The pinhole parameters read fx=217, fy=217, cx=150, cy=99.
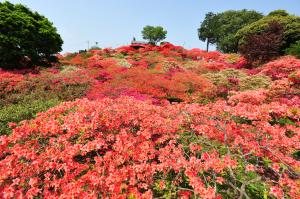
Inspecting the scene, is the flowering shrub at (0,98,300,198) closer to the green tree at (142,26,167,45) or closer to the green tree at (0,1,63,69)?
the green tree at (0,1,63,69)

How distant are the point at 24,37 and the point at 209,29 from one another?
42716mm

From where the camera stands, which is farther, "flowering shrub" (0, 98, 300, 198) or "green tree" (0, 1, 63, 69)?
"green tree" (0, 1, 63, 69)

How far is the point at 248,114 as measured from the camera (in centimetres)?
473

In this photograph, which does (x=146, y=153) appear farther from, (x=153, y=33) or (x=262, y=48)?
(x=153, y=33)

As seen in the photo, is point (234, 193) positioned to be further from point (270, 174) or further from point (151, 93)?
point (151, 93)

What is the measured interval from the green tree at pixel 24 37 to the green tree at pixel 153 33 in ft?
124

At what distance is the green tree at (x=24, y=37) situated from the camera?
42.5 ft

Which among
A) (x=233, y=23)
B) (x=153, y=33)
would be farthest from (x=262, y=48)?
(x=153, y=33)

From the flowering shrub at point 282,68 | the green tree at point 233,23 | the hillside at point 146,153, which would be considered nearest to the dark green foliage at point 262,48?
the flowering shrub at point 282,68

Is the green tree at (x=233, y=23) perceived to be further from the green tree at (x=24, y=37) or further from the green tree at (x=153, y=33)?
the green tree at (x=24, y=37)

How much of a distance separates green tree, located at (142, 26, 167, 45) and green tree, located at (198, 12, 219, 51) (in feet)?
28.8

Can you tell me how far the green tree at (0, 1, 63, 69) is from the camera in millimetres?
12951

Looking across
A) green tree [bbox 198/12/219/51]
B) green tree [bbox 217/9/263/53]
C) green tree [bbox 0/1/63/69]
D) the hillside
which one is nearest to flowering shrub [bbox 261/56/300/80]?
the hillside

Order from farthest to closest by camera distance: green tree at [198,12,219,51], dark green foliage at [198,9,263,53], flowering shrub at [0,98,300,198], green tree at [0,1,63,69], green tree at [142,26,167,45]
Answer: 1. green tree at [142,26,167,45]
2. green tree at [198,12,219,51]
3. dark green foliage at [198,9,263,53]
4. green tree at [0,1,63,69]
5. flowering shrub at [0,98,300,198]
